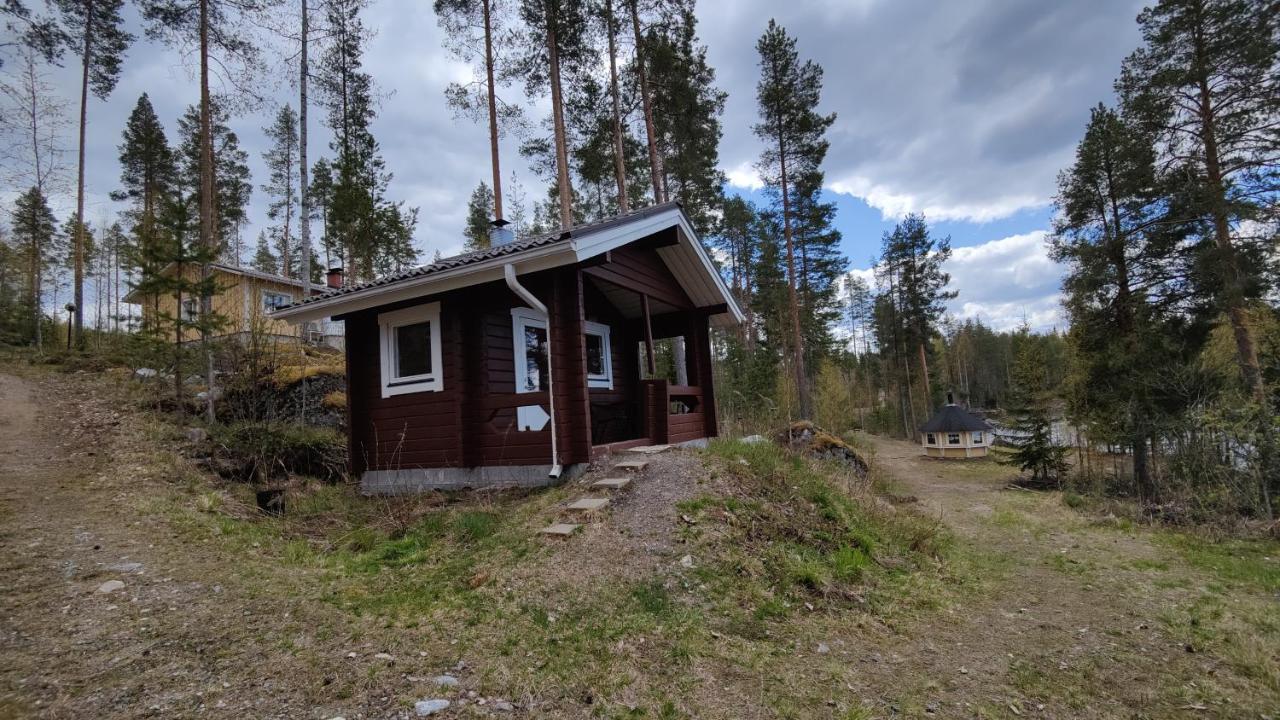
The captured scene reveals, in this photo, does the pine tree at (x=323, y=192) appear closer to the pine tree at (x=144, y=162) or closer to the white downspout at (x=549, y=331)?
the pine tree at (x=144, y=162)

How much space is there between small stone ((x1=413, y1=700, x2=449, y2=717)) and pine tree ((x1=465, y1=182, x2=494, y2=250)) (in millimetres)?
24428

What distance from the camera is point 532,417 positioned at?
7605 mm

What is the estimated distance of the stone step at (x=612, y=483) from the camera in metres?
5.91

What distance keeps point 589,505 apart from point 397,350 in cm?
449

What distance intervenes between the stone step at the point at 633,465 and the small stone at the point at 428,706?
4003 mm

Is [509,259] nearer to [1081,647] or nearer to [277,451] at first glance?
[277,451]

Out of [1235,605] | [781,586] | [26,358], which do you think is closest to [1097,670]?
[781,586]

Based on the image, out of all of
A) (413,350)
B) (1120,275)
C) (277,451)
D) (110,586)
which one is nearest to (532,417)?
(413,350)

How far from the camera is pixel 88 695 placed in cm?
236

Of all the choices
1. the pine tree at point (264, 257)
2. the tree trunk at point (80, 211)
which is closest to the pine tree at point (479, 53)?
the tree trunk at point (80, 211)

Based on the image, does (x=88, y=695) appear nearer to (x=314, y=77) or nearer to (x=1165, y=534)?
(x=1165, y=534)

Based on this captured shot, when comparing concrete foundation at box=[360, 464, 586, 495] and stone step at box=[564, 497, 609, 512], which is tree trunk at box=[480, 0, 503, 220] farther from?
stone step at box=[564, 497, 609, 512]

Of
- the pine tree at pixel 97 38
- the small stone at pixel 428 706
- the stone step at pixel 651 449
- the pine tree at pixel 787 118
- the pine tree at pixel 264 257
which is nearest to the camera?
the small stone at pixel 428 706

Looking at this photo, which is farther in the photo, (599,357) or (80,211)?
(80,211)
